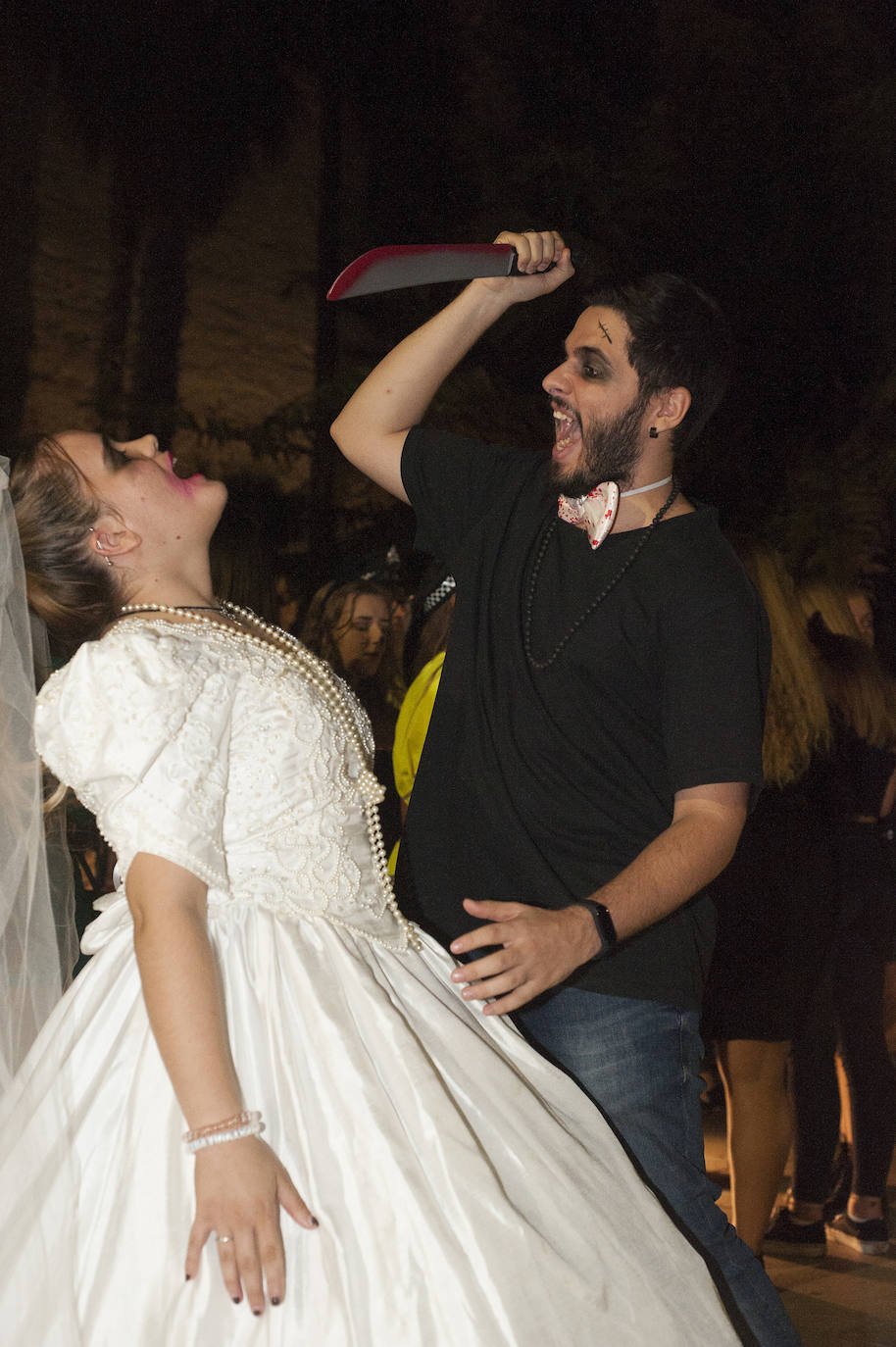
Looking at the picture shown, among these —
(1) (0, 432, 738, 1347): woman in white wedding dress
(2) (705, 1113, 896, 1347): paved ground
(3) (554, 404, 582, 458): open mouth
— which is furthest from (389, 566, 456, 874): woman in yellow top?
(2) (705, 1113, 896, 1347): paved ground

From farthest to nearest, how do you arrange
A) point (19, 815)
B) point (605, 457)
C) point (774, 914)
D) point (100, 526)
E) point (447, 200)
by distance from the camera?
1. point (447, 200)
2. point (774, 914)
3. point (605, 457)
4. point (100, 526)
5. point (19, 815)

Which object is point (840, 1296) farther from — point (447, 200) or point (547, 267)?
point (447, 200)

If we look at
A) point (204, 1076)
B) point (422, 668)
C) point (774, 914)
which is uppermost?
point (422, 668)

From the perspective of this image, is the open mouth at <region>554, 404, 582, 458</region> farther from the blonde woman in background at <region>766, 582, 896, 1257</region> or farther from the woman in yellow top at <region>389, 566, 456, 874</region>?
the blonde woman in background at <region>766, 582, 896, 1257</region>

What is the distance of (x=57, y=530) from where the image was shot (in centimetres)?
158

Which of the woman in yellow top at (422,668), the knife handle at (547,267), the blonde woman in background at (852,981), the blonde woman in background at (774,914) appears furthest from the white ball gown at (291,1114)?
the blonde woman in background at (852,981)

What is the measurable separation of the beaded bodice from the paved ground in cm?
179

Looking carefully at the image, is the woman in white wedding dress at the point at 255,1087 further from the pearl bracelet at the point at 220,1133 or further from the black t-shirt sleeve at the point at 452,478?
the black t-shirt sleeve at the point at 452,478

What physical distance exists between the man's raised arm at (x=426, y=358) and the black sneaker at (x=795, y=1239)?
7.39ft

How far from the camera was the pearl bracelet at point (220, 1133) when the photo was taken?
1.22m

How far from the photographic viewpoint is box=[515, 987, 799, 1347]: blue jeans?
1.60 m

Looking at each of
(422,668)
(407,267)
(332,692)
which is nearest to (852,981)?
(422,668)

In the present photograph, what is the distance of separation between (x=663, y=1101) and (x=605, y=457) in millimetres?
916

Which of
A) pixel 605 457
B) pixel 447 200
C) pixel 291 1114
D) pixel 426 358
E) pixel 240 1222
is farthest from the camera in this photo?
pixel 447 200
